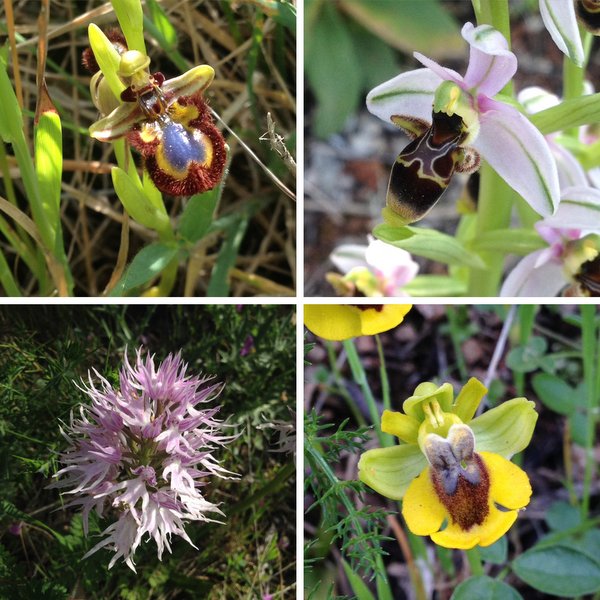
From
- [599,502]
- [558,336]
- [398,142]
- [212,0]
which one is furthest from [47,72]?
[599,502]

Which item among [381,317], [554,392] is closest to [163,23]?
[381,317]

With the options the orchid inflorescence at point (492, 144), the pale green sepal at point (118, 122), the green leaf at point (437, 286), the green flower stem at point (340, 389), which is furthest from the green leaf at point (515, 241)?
the pale green sepal at point (118, 122)

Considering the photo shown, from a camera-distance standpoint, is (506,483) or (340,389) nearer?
(506,483)

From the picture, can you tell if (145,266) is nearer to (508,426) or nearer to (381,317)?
(381,317)

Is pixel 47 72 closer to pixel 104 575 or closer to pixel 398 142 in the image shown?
pixel 398 142

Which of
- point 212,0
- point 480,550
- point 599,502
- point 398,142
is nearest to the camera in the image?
point 480,550

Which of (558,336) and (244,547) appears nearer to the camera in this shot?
(244,547)

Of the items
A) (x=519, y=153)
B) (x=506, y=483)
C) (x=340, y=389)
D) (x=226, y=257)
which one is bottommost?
(x=340, y=389)
